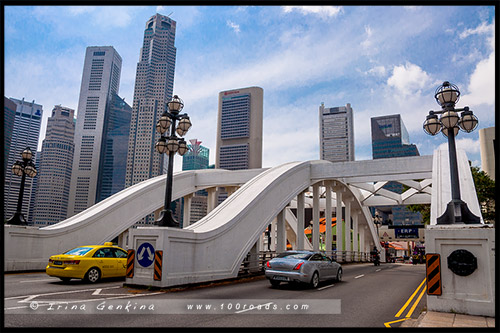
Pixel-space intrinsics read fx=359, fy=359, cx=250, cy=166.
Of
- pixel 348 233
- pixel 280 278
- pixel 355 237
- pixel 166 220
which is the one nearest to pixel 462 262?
pixel 280 278

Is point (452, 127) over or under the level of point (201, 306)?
over

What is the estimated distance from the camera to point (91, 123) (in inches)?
7082

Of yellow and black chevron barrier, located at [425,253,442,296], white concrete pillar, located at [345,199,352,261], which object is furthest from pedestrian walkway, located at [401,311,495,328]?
white concrete pillar, located at [345,199,352,261]

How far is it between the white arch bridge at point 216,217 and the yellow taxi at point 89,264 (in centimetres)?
164

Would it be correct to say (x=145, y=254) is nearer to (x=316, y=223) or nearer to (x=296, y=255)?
(x=296, y=255)

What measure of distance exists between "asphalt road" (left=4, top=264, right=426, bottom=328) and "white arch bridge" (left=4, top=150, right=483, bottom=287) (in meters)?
1.38

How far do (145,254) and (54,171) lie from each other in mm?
174311

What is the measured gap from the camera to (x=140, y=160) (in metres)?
173

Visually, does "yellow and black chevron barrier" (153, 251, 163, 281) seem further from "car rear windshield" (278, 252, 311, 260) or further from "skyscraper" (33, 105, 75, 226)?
"skyscraper" (33, 105, 75, 226)

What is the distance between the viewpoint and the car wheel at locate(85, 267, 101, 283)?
11766 mm

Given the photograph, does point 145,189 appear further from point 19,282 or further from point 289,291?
point 289,291

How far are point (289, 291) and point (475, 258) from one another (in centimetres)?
515

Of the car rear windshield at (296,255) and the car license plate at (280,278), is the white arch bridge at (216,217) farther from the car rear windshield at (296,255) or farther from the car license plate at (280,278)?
the car license plate at (280,278)
